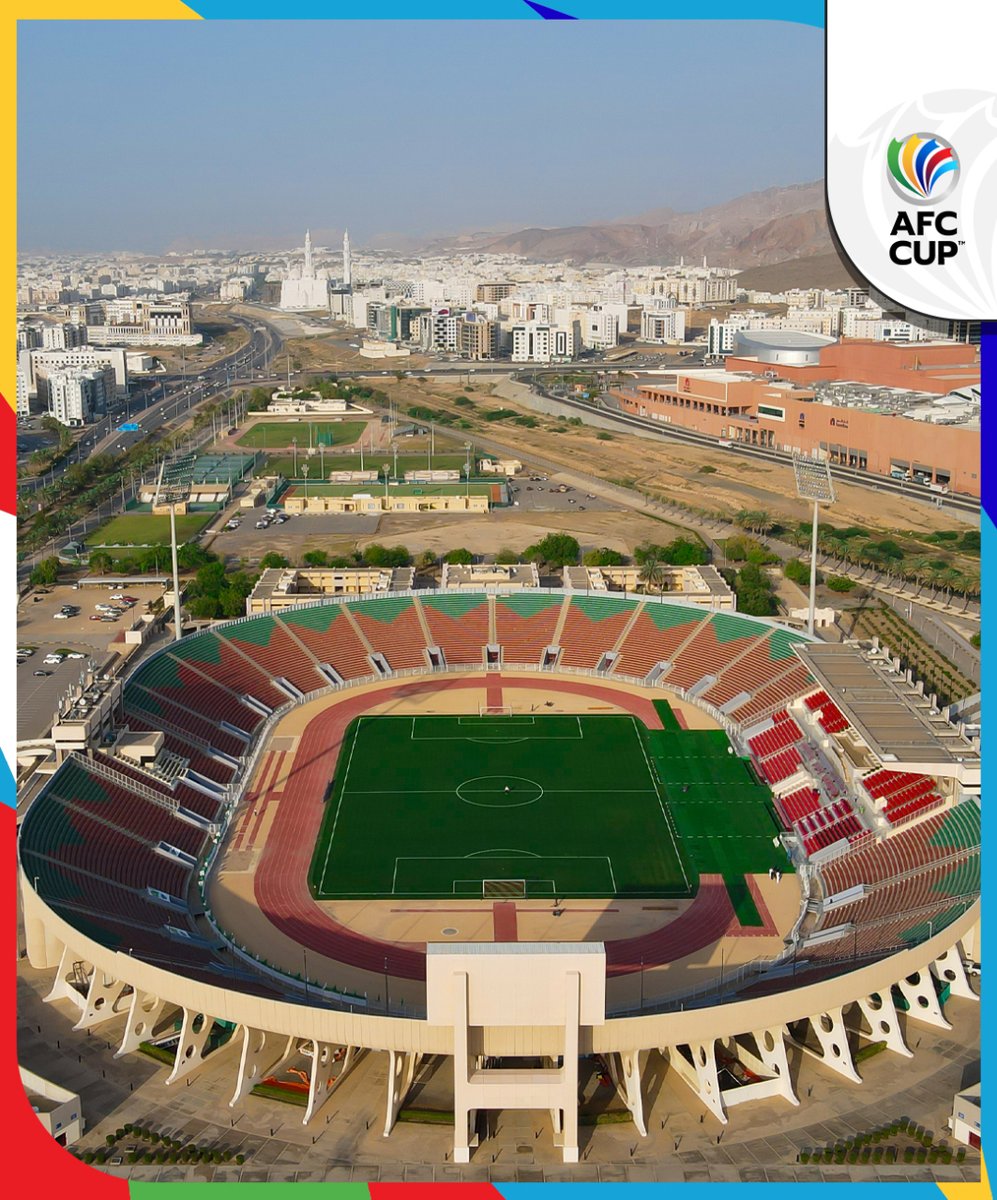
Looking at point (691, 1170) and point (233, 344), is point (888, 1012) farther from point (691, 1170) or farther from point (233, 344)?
point (233, 344)

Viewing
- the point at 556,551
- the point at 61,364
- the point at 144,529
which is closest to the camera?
the point at 556,551

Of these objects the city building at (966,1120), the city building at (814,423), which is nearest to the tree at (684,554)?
the city building at (814,423)

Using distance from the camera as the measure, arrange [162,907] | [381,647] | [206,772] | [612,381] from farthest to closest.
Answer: [612,381] < [381,647] < [206,772] < [162,907]

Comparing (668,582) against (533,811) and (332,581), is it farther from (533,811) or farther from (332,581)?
(533,811)

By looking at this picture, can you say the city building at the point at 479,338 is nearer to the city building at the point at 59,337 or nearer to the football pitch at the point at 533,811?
the city building at the point at 59,337

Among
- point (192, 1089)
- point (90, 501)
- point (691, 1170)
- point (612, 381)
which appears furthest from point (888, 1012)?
point (612, 381)

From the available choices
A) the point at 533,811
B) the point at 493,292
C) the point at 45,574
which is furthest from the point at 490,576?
the point at 493,292
